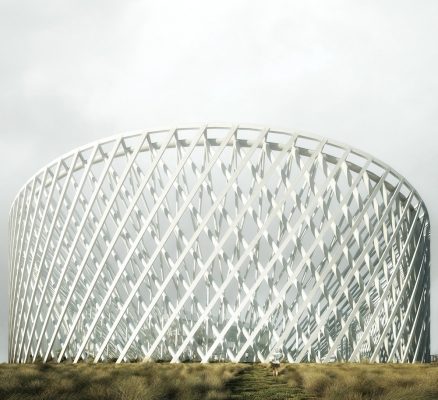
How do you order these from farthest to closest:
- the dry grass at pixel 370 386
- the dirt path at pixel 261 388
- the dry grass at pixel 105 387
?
the dirt path at pixel 261 388
the dry grass at pixel 370 386
the dry grass at pixel 105 387

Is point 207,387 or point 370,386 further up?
point 207,387

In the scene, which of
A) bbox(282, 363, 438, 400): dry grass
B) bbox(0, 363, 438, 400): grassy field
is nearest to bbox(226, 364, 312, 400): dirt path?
bbox(0, 363, 438, 400): grassy field

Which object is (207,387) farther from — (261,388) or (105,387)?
(105,387)

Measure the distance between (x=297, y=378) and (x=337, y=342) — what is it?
8.51 meters

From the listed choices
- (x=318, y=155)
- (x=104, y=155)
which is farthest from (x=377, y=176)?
(x=104, y=155)

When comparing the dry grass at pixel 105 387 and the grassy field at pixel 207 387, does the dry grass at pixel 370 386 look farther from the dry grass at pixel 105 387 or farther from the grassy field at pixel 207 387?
the dry grass at pixel 105 387

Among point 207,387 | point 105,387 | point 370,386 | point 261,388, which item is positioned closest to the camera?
point 105,387

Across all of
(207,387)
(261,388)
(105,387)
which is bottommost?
(261,388)

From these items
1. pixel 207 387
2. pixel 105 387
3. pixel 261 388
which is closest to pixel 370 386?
pixel 261 388

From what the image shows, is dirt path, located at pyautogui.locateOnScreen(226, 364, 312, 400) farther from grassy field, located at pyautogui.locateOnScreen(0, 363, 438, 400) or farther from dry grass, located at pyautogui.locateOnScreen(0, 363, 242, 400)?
dry grass, located at pyautogui.locateOnScreen(0, 363, 242, 400)

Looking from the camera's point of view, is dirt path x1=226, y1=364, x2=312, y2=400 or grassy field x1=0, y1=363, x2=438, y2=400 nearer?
grassy field x1=0, y1=363, x2=438, y2=400

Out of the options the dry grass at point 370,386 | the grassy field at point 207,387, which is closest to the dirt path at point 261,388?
the grassy field at point 207,387

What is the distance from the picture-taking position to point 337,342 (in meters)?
20.6

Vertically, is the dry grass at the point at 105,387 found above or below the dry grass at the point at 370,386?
above
